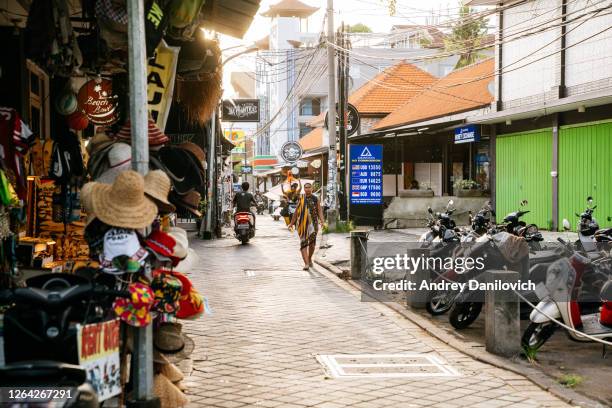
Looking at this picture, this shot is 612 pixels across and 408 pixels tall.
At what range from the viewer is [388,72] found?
3862 centimetres

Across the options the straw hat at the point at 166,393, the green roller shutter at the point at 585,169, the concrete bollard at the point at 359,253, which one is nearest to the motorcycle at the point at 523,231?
the concrete bollard at the point at 359,253

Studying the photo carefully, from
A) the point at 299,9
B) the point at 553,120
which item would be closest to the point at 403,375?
the point at 553,120

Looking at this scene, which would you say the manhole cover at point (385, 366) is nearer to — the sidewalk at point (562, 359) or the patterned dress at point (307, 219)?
the sidewalk at point (562, 359)

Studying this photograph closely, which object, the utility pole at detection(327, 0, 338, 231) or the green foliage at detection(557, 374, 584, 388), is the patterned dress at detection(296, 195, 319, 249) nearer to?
the green foliage at detection(557, 374, 584, 388)

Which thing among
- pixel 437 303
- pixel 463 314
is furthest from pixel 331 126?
pixel 463 314

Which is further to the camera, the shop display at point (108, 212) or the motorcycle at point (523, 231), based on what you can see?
the motorcycle at point (523, 231)

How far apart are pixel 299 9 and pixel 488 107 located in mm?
48552

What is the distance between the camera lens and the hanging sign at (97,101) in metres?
9.11

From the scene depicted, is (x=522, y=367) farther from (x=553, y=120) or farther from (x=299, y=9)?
(x=299, y=9)

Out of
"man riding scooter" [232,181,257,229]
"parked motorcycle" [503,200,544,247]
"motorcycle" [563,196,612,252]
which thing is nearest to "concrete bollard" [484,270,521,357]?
"parked motorcycle" [503,200,544,247]

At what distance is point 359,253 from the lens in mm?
13266

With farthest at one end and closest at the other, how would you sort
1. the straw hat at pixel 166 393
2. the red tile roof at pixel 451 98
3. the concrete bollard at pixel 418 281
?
the red tile roof at pixel 451 98, the concrete bollard at pixel 418 281, the straw hat at pixel 166 393

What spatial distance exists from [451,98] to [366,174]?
5.85m

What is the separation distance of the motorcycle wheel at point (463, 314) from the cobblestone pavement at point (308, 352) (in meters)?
0.45
